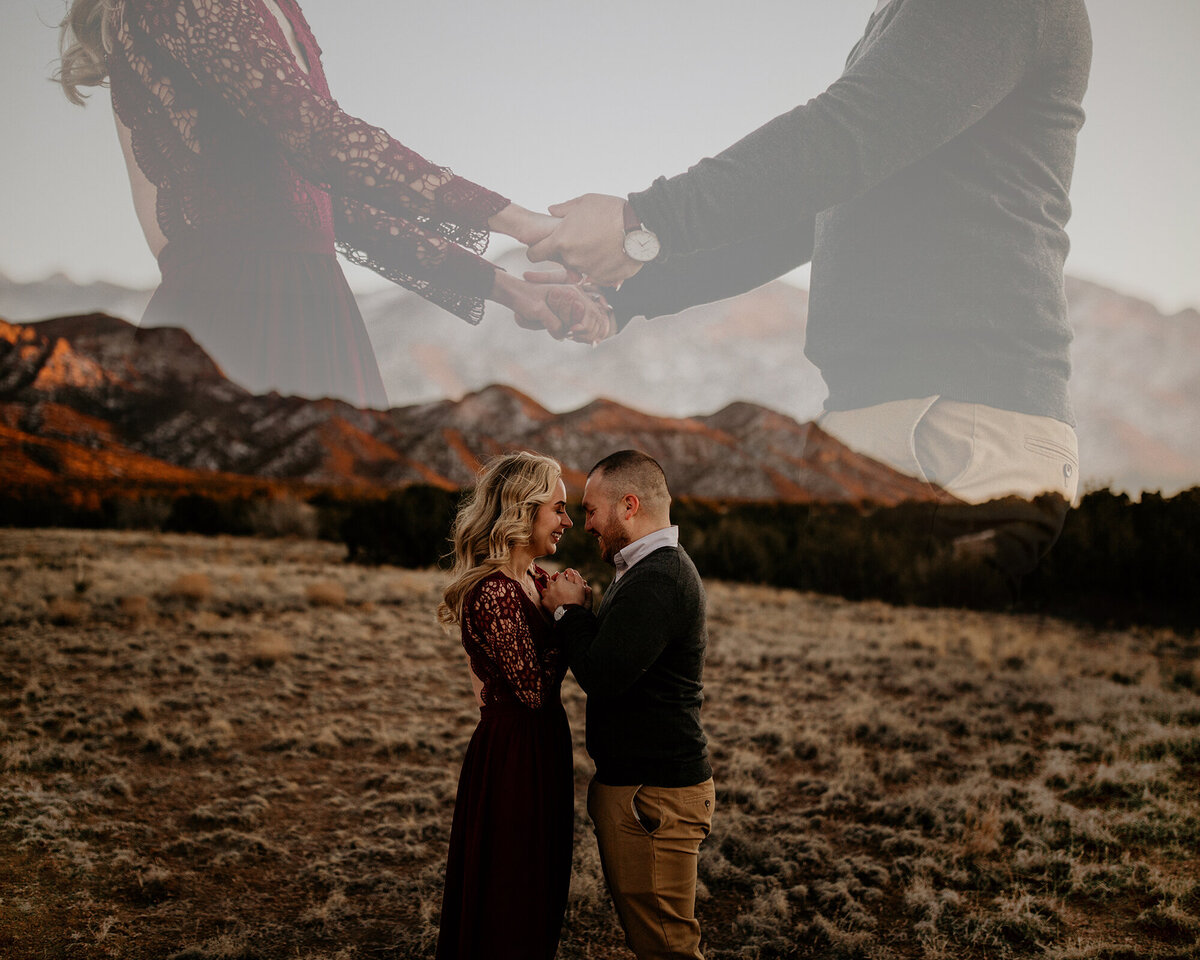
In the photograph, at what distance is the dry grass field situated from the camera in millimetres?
3912

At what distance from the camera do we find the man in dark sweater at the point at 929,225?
350 cm

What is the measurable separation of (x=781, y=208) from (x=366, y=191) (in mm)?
2377

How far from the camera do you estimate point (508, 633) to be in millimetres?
2240

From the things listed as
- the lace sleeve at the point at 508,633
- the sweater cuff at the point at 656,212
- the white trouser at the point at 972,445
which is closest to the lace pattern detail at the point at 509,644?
the lace sleeve at the point at 508,633

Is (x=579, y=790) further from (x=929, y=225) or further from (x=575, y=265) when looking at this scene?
(x=929, y=225)

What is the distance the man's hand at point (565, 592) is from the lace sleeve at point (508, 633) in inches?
3.9

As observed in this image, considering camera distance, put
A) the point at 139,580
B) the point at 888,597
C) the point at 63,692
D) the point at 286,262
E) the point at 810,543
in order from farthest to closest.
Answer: the point at 810,543 < the point at 888,597 < the point at 139,580 < the point at 63,692 < the point at 286,262

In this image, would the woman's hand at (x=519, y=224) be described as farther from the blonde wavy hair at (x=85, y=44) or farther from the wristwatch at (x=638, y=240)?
the blonde wavy hair at (x=85, y=44)

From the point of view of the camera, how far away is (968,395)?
12.5 feet

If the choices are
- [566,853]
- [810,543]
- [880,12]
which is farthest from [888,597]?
[566,853]

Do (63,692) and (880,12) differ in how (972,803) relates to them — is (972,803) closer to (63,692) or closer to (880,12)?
(880,12)

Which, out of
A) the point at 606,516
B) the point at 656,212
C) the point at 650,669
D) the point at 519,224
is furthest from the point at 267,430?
the point at 650,669

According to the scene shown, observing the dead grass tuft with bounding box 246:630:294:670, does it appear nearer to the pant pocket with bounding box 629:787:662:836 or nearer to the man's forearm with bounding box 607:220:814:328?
the man's forearm with bounding box 607:220:814:328

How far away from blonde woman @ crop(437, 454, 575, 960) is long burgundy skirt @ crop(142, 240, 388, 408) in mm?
3562
